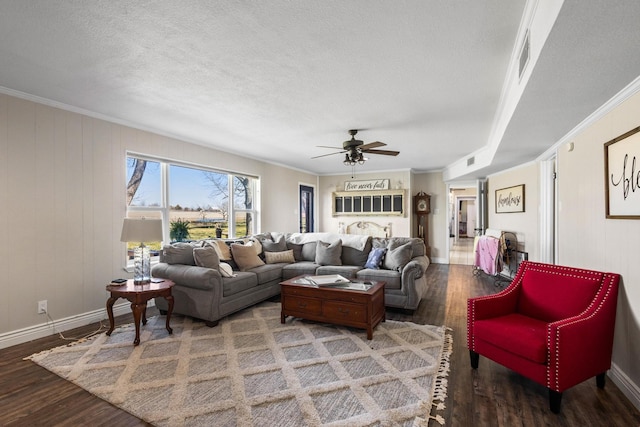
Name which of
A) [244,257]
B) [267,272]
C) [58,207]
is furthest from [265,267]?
[58,207]

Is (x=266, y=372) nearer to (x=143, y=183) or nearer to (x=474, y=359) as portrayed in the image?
(x=474, y=359)

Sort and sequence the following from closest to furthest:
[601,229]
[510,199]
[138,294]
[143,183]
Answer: [601,229] < [138,294] < [143,183] < [510,199]

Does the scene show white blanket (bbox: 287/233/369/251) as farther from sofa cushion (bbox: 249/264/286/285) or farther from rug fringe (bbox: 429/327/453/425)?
rug fringe (bbox: 429/327/453/425)

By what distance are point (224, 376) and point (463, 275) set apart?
17.9 feet

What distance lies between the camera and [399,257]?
4078 millimetres

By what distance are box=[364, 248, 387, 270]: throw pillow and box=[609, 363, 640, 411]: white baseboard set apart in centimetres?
246

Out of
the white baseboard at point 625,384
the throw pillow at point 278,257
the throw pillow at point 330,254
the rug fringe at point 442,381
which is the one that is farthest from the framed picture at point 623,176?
the throw pillow at point 278,257

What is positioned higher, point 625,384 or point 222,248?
point 222,248

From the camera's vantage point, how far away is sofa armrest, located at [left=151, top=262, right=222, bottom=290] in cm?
337

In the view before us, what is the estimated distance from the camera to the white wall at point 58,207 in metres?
2.99

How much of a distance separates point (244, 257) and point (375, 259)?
1899 mm

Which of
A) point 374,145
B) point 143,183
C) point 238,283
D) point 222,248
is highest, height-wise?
point 374,145

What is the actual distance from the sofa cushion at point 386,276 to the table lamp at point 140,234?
2518 mm

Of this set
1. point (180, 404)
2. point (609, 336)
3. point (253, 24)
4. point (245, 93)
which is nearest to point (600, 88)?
point (609, 336)
